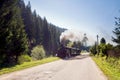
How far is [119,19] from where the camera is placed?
32.1 metres

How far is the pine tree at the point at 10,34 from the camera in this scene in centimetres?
2668

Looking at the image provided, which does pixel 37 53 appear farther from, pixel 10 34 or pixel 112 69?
pixel 112 69

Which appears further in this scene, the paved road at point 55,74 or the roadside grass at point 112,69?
the roadside grass at point 112,69

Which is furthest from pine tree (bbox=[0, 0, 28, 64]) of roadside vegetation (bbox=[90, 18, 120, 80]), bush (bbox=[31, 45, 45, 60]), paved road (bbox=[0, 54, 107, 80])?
bush (bbox=[31, 45, 45, 60])

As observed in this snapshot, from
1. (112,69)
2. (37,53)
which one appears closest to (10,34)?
(112,69)

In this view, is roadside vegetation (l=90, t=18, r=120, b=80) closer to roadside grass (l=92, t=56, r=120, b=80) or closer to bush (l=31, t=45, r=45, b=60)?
roadside grass (l=92, t=56, r=120, b=80)

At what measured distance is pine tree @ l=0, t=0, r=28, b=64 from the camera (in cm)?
2668

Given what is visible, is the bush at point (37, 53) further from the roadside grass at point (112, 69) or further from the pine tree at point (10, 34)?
the roadside grass at point (112, 69)

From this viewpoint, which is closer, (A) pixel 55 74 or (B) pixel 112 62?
(A) pixel 55 74

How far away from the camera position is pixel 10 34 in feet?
95.1

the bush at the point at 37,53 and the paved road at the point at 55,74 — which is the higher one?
the bush at the point at 37,53

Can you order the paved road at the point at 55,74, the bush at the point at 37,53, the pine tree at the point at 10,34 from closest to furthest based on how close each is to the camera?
the paved road at the point at 55,74
the pine tree at the point at 10,34
the bush at the point at 37,53

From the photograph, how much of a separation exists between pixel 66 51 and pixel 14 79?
5369 cm

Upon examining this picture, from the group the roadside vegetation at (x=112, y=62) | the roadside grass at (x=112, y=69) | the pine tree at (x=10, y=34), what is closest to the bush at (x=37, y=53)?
the roadside vegetation at (x=112, y=62)
